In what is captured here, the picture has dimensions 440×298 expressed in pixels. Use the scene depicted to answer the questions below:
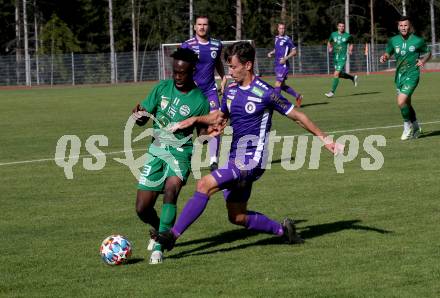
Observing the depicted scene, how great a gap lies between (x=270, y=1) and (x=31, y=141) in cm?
5629

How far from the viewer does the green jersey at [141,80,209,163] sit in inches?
347

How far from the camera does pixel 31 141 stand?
2027 cm

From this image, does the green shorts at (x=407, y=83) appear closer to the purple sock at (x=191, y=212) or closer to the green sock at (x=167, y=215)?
the green sock at (x=167, y=215)

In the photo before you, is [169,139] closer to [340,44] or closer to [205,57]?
[205,57]

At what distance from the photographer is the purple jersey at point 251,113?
8359 millimetres

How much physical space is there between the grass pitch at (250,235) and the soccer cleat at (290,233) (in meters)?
0.10

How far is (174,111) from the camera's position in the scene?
349 inches

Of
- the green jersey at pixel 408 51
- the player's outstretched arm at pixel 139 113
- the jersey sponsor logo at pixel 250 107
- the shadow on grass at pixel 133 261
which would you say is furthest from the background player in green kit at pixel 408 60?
the shadow on grass at pixel 133 261

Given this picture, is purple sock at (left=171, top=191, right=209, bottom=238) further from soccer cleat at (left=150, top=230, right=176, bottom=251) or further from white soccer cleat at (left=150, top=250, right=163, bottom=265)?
white soccer cleat at (left=150, top=250, right=163, bottom=265)

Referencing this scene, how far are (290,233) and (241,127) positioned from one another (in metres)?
1.12

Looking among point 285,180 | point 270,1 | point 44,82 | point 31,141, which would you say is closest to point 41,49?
point 44,82

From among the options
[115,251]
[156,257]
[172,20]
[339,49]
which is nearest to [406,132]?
[156,257]

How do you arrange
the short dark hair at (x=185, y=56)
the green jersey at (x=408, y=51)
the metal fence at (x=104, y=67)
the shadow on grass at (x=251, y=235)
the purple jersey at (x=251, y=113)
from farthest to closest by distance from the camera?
1. the metal fence at (x=104, y=67)
2. the green jersey at (x=408, y=51)
3. the shadow on grass at (x=251, y=235)
4. the short dark hair at (x=185, y=56)
5. the purple jersey at (x=251, y=113)

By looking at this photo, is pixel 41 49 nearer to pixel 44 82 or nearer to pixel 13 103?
pixel 44 82
